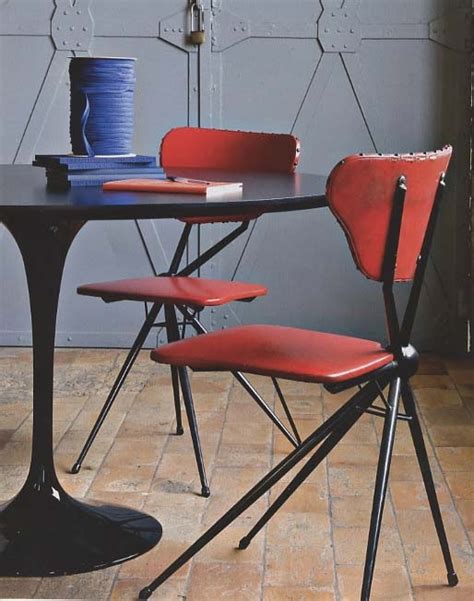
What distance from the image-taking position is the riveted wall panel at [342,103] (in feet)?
17.4

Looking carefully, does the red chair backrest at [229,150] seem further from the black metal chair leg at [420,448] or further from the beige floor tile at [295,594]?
the beige floor tile at [295,594]

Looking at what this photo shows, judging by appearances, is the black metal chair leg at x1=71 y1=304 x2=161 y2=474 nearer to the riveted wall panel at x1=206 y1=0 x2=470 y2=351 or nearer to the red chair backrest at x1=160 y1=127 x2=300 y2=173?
the red chair backrest at x1=160 y1=127 x2=300 y2=173

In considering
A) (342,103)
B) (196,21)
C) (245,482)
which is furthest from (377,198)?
(196,21)

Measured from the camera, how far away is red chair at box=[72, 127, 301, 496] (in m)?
3.59

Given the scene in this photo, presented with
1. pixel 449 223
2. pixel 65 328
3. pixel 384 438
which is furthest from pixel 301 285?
pixel 384 438

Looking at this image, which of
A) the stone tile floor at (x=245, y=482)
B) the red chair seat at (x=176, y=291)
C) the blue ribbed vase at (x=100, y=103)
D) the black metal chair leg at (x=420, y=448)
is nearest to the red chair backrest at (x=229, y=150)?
the red chair seat at (x=176, y=291)

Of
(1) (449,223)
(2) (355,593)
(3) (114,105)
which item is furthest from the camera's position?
(1) (449,223)

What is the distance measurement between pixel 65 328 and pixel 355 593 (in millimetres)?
3001

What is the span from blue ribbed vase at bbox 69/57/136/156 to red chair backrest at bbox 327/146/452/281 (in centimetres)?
81

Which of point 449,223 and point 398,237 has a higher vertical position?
point 398,237

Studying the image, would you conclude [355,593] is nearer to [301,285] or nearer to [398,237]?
[398,237]

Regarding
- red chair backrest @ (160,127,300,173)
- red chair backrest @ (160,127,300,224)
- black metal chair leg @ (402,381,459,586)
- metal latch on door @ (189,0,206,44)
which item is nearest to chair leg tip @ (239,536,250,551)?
black metal chair leg @ (402,381,459,586)

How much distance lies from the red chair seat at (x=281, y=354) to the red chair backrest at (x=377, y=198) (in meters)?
0.20

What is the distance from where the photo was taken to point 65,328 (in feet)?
18.2
